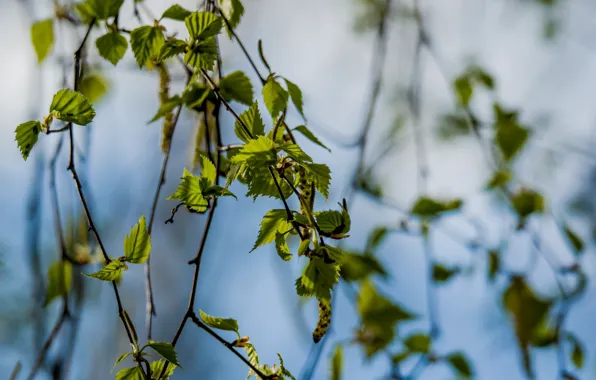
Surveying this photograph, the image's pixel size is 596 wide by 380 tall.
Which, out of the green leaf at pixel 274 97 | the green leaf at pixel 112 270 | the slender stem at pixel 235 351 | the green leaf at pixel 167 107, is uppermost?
the green leaf at pixel 167 107

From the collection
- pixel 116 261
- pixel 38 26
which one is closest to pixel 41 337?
pixel 38 26

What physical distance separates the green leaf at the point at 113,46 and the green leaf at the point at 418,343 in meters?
0.60

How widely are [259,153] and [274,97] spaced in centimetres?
8

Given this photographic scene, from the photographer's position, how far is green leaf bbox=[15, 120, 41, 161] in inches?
14.0

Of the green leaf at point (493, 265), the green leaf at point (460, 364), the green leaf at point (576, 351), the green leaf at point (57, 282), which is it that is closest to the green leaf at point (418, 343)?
the green leaf at point (460, 364)

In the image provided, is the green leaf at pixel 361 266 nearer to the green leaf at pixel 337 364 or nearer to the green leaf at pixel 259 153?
the green leaf at pixel 337 364

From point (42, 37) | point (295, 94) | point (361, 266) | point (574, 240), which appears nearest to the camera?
point (295, 94)

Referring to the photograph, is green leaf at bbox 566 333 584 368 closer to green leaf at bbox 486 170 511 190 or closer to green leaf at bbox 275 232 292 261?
green leaf at bbox 486 170 511 190

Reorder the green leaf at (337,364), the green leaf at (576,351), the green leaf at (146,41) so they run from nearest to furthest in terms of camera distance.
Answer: the green leaf at (146,41) → the green leaf at (337,364) → the green leaf at (576,351)

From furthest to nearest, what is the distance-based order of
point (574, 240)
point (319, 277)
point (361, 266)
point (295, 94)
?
point (574, 240) → point (361, 266) → point (295, 94) → point (319, 277)

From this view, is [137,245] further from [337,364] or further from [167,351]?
[337,364]

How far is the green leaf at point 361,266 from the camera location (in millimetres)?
805

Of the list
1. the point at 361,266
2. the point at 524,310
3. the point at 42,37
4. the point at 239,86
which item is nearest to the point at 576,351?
the point at 524,310

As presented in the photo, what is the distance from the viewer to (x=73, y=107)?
0.35 metres
